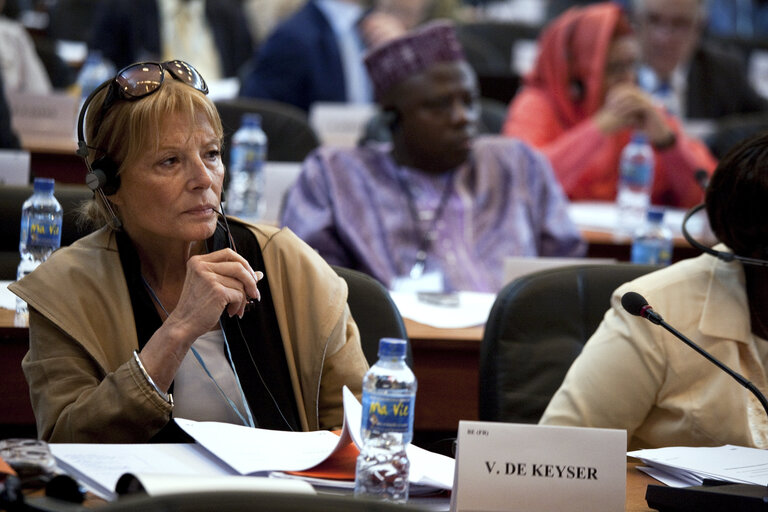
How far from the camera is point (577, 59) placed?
14.6 ft

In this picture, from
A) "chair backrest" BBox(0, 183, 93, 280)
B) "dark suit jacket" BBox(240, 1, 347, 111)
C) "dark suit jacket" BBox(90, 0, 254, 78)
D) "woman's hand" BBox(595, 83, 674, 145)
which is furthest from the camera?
"dark suit jacket" BBox(90, 0, 254, 78)

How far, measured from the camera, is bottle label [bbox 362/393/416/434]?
1.35 metres

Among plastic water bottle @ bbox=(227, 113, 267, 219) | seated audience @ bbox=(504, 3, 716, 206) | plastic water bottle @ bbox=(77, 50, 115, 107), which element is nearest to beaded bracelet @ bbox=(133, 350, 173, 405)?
plastic water bottle @ bbox=(227, 113, 267, 219)

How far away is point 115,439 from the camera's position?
4.99ft

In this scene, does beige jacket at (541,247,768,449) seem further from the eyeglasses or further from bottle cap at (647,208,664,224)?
bottle cap at (647,208,664,224)

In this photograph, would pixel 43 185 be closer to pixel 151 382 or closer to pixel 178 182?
pixel 178 182

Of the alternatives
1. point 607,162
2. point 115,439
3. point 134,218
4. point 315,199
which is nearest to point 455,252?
point 315,199

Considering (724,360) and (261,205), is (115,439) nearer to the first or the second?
(724,360)

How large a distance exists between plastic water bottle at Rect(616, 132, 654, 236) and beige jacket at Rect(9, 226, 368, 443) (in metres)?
2.36

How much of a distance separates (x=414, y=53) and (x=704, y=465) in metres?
2.02

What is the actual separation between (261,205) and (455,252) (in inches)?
30.8

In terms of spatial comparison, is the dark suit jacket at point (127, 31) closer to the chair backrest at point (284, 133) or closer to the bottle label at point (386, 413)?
the chair backrest at point (284, 133)

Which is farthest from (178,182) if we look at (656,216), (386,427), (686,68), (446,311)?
(686,68)

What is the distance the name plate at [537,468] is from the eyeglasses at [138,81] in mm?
726
